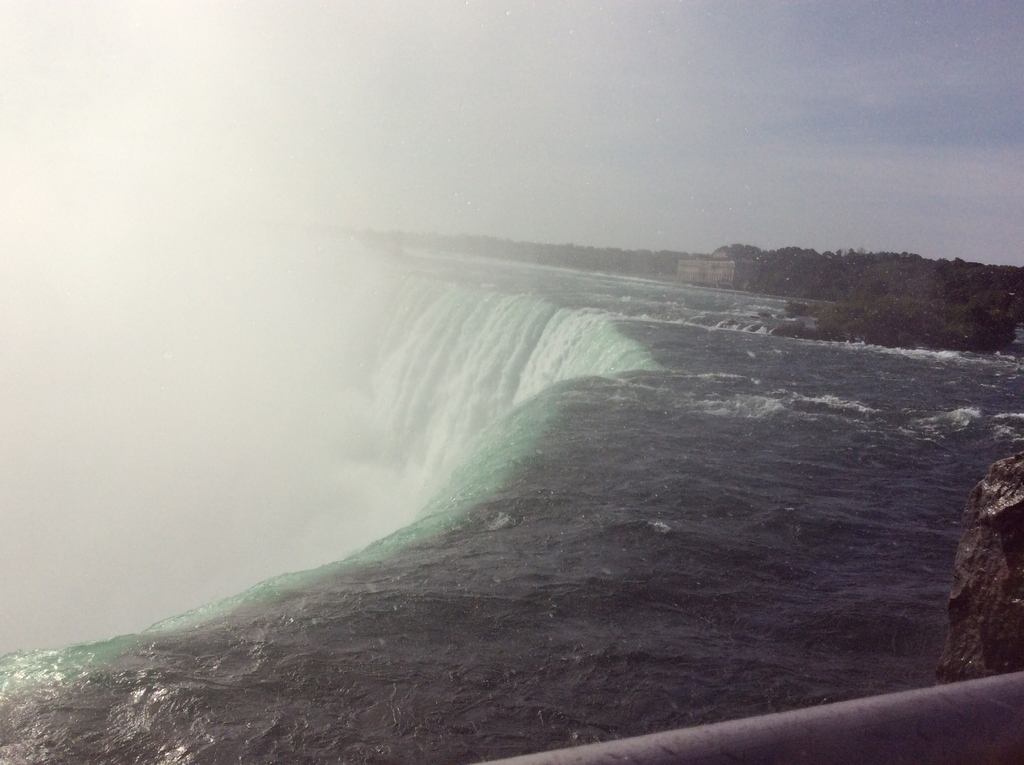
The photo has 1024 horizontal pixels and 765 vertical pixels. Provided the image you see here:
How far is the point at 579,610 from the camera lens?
4.72 m

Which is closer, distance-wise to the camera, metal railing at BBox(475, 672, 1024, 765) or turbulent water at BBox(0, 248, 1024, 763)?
metal railing at BBox(475, 672, 1024, 765)

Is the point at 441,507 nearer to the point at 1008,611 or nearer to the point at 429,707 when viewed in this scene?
the point at 429,707

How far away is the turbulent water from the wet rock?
26.5 inches

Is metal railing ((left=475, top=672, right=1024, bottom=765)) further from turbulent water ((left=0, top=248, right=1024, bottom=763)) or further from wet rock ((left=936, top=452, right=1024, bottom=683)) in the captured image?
turbulent water ((left=0, top=248, right=1024, bottom=763))

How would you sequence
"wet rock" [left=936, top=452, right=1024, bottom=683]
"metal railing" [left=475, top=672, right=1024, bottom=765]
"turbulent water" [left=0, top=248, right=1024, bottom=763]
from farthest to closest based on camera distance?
"turbulent water" [left=0, top=248, right=1024, bottom=763] → "wet rock" [left=936, top=452, right=1024, bottom=683] → "metal railing" [left=475, top=672, right=1024, bottom=765]

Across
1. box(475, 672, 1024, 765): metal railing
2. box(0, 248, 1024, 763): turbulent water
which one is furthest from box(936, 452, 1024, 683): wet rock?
box(475, 672, 1024, 765): metal railing

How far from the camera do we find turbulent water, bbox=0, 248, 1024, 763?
353 cm

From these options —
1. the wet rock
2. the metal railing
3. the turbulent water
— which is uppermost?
the metal railing

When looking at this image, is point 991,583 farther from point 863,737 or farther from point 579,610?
point 863,737

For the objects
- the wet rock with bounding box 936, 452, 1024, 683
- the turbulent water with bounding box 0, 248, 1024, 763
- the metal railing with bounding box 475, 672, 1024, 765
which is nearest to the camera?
the metal railing with bounding box 475, 672, 1024, 765

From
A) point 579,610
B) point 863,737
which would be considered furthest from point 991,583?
point 863,737

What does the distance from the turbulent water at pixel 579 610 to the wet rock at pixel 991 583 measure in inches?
26.5

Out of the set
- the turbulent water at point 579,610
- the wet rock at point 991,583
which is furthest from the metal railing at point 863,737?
the turbulent water at point 579,610

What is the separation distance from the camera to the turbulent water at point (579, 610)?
11.6 feet
